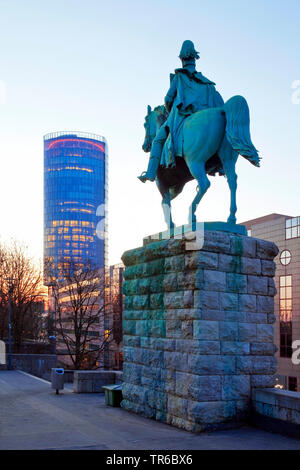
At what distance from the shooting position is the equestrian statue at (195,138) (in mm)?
10016

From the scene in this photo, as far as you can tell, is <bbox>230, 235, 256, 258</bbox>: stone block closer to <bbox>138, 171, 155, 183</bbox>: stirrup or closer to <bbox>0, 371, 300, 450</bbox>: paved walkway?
<bbox>138, 171, 155, 183</bbox>: stirrup

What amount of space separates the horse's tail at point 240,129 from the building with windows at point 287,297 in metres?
44.0

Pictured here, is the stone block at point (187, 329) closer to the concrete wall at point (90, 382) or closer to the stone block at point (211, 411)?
the stone block at point (211, 411)

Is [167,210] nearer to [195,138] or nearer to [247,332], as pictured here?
[195,138]

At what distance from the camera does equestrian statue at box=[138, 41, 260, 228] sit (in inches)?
394

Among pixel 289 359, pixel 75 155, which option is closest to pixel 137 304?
pixel 289 359

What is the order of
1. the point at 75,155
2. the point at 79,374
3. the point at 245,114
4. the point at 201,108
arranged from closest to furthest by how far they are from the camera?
the point at 245,114
the point at 201,108
the point at 79,374
the point at 75,155

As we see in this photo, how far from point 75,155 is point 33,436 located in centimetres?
15550

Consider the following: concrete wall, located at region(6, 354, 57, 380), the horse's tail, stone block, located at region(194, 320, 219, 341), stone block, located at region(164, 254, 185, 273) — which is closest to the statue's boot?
the horse's tail

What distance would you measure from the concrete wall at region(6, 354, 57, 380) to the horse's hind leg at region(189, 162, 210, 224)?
20.8 metres

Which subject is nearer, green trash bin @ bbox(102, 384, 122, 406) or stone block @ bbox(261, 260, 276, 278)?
stone block @ bbox(261, 260, 276, 278)

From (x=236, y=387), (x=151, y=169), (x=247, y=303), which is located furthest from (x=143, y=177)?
(x=236, y=387)
